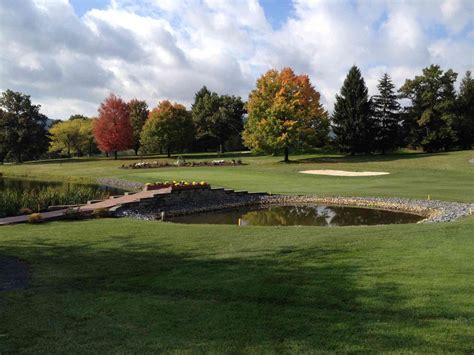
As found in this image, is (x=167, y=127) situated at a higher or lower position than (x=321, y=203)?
higher

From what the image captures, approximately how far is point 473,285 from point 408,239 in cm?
356

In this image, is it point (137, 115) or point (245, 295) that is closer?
point (245, 295)

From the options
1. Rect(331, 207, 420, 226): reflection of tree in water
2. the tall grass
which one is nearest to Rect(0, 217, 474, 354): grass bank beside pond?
Rect(331, 207, 420, 226): reflection of tree in water

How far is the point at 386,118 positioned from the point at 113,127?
116 feet

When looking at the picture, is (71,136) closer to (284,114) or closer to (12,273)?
(284,114)

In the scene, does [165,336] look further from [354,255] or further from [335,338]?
[354,255]

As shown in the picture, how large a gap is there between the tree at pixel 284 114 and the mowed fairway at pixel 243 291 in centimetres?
3307

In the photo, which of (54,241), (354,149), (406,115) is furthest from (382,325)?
(406,115)

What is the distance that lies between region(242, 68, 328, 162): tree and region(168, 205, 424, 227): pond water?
24576mm

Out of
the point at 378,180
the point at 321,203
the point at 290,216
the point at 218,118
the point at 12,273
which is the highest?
the point at 218,118

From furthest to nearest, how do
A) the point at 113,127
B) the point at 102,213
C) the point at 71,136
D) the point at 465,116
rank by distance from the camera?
the point at 71,136 < the point at 113,127 < the point at 465,116 < the point at 102,213

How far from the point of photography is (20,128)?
227ft

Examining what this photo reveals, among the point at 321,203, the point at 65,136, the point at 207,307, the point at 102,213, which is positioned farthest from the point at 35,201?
the point at 65,136

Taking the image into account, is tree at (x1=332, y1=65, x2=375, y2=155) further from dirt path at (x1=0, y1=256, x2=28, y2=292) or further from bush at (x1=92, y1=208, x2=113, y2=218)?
dirt path at (x1=0, y1=256, x2=28, y2=292)
